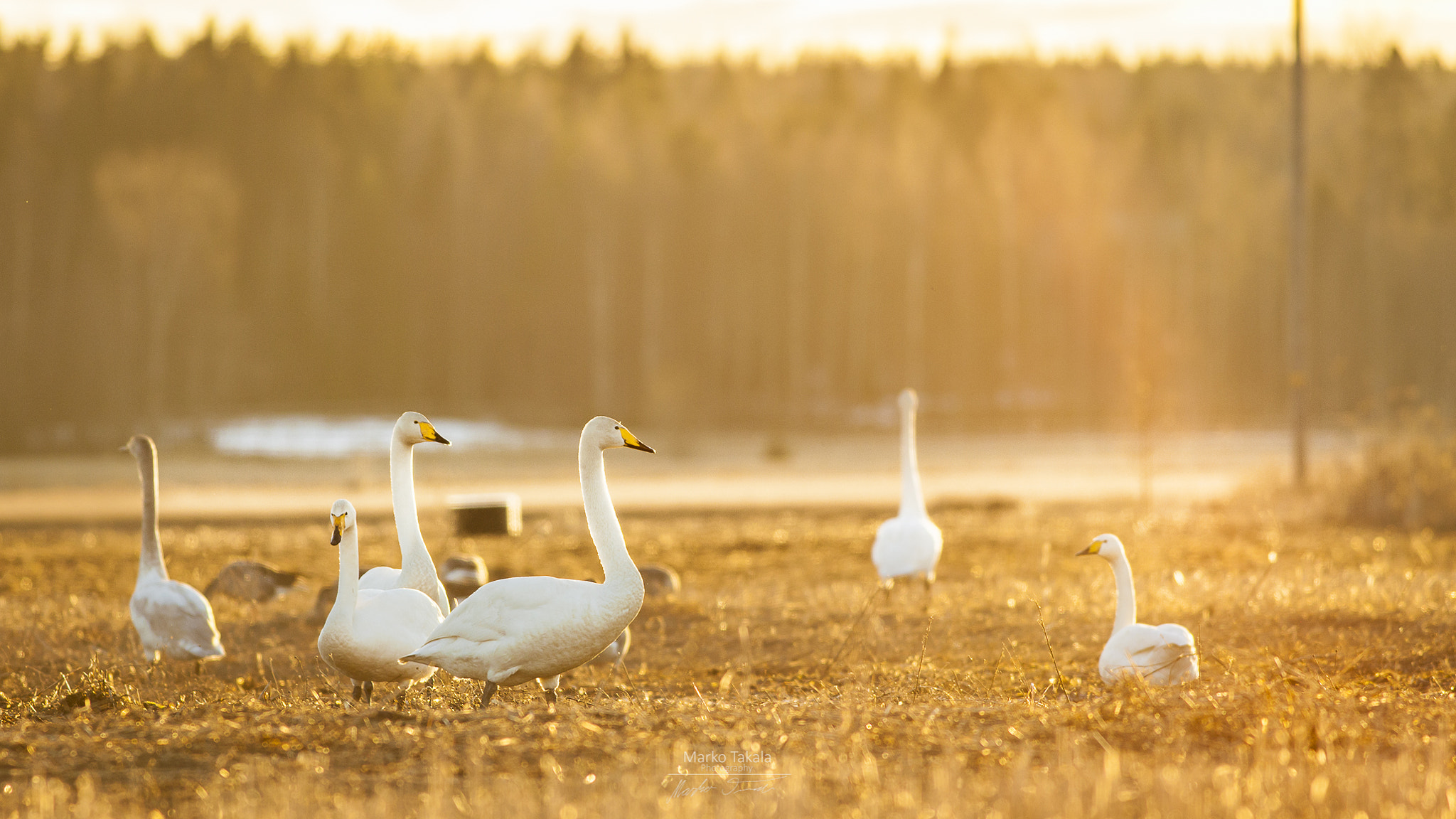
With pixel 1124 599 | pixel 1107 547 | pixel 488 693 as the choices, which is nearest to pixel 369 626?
pixel 488 693

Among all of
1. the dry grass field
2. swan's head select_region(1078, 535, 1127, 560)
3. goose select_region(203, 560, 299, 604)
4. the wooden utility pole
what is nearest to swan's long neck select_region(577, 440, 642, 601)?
the dry grass field

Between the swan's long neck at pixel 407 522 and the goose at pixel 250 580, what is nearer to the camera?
the swan's long neck at pixel 407 522

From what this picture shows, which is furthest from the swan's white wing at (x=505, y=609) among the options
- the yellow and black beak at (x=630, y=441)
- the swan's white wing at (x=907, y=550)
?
the swan's white wing at (x=907, y=550)

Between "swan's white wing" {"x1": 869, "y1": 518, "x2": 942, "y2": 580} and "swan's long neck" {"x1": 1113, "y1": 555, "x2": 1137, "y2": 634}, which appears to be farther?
"swan's white wing" {"x1": 869, "y1": 518, "x2": 942, "y2": 580}

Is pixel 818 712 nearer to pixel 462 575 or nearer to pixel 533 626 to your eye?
pixel 533 626

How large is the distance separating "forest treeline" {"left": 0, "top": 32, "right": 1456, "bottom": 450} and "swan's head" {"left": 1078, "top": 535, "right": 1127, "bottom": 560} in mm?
36637

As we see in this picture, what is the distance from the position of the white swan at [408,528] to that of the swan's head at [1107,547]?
12.1 ft

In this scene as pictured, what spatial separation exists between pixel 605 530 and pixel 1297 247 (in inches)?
676

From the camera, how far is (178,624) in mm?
8445

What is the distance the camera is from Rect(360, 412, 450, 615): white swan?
7.71 meters

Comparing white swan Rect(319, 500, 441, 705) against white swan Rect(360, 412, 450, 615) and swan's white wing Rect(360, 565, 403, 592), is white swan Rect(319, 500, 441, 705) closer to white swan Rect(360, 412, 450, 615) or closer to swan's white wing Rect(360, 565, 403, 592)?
white swan Rect(360, 412, 450, 615)

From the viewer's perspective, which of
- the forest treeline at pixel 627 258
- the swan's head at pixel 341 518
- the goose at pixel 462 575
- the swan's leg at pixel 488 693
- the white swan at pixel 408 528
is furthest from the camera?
the forest treeline at pixel 627 258

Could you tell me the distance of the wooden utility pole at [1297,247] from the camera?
20.9 meters
